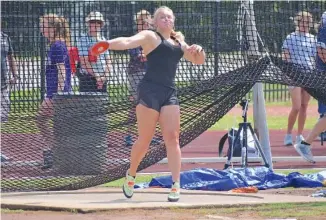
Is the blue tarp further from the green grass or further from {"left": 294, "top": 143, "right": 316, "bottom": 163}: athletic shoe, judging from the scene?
the green grass

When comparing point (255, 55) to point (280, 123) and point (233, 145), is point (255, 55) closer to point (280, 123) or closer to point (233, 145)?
point (233, 145)

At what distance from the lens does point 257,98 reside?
12414mm

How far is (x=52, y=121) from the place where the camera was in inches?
448

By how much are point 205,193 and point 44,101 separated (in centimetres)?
251

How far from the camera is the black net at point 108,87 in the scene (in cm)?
1080

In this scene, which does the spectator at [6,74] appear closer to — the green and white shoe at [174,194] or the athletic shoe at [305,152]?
the green and white shoe at [174,194]

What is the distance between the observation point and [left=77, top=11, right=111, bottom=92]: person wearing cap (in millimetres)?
12148

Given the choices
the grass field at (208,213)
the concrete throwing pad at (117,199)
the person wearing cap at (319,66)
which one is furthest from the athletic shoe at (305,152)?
the grass field at (208,213)

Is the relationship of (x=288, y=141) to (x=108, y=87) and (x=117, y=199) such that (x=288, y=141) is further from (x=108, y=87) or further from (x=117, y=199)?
(x=117, y=199)

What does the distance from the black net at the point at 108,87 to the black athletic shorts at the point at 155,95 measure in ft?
2.88

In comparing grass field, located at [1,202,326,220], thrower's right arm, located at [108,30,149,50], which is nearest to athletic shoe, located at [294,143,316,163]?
grass field, located at [1,202,326,220]

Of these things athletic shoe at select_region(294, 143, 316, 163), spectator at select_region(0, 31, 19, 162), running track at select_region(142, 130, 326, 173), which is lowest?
running track at select_region(142, 130, 326, 173)

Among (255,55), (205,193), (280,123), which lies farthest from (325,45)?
(280,123)

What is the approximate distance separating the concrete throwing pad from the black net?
0.37m
